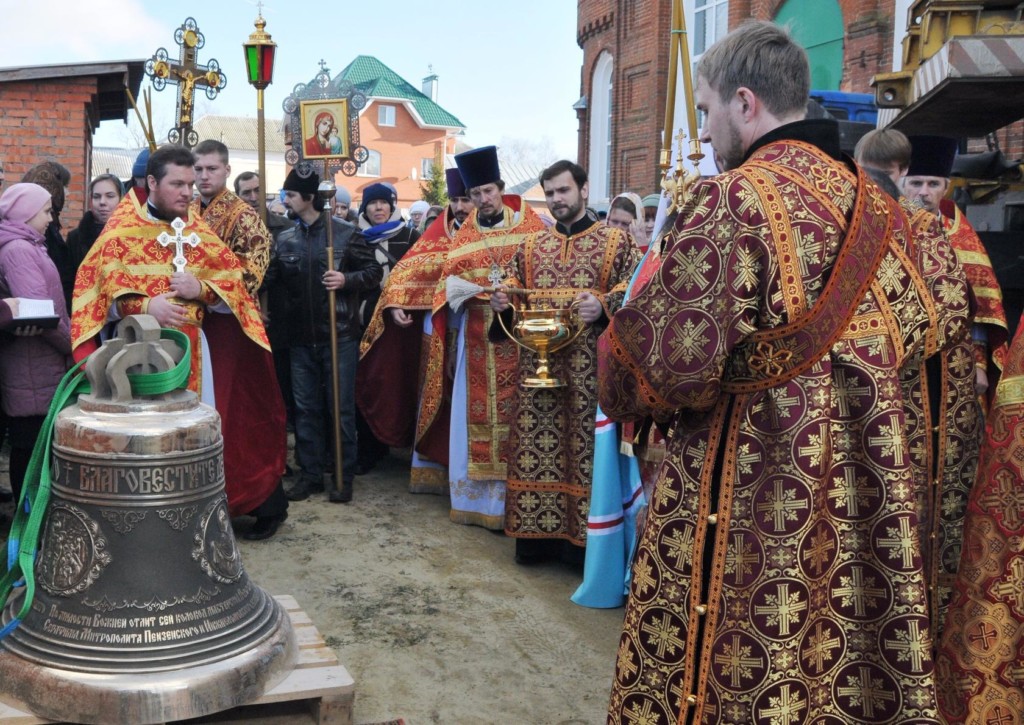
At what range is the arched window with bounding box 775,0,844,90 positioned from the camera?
13.5 meters

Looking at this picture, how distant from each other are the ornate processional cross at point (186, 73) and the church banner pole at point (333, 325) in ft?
8.57

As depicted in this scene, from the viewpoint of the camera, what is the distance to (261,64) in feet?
21.2

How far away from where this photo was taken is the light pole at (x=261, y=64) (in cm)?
642

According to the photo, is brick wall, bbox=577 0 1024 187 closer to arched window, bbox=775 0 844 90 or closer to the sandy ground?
arched window, bbox=775 0 844 90

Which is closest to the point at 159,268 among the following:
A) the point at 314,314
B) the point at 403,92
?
the point at 314,314

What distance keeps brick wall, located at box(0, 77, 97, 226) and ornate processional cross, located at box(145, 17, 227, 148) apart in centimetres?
142

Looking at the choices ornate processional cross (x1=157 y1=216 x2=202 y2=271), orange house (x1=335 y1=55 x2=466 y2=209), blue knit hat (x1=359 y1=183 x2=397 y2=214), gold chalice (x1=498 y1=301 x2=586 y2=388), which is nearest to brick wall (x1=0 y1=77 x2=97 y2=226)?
blue knit hat (x1=359 y1=183 x2=397 y2=214)

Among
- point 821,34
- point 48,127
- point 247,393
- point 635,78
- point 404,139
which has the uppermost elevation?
point 404,139

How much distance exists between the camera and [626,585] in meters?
4.76

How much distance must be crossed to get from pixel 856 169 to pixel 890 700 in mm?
1206

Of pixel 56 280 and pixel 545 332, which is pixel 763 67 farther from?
pixel 56 280

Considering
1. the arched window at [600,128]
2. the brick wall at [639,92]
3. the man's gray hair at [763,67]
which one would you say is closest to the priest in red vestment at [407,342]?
the man's gray hair at [763,67]

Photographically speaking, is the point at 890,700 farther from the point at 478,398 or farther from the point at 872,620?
the point at 478,398

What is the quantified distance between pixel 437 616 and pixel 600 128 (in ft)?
61.6
